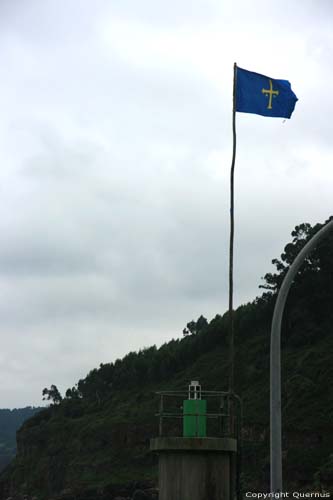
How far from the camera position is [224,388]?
10406 centimetres

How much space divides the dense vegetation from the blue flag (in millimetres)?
59085

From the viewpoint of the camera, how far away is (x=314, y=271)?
105562 millimetres

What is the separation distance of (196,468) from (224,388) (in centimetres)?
8860

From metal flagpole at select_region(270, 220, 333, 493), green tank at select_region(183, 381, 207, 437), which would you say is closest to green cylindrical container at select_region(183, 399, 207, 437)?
green tank at select_region(183, 381, 207, 437)

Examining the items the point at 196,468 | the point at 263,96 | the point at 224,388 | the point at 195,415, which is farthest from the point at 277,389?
the point at 224,388

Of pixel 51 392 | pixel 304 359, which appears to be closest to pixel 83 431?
pixel 304 359

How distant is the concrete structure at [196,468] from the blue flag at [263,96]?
25.5 ft

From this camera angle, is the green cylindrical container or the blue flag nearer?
the green cylindrical container

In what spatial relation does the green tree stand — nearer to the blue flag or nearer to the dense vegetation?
the dense vegetation

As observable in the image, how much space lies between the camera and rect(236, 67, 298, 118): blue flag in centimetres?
1986

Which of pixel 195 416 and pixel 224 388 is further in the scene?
pixel 224 388

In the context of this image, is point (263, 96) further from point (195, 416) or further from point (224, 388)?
point (224, 388)

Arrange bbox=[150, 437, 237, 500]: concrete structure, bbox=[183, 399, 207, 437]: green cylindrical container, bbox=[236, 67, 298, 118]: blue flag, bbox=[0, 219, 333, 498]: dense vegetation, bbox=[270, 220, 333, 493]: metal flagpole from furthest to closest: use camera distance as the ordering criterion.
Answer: bbox=[0, 219, 333, 498]: dense vegetation → bbox=[236, 67, 298, 118]: blue flag → bbox=[183, 399, 207, 437]: green cylindrical container → bbox=[150, 437, 237, 500]: concrete structure → bbox=[270, 220, 333, 493]: metal flagpole

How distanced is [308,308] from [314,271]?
480cm
